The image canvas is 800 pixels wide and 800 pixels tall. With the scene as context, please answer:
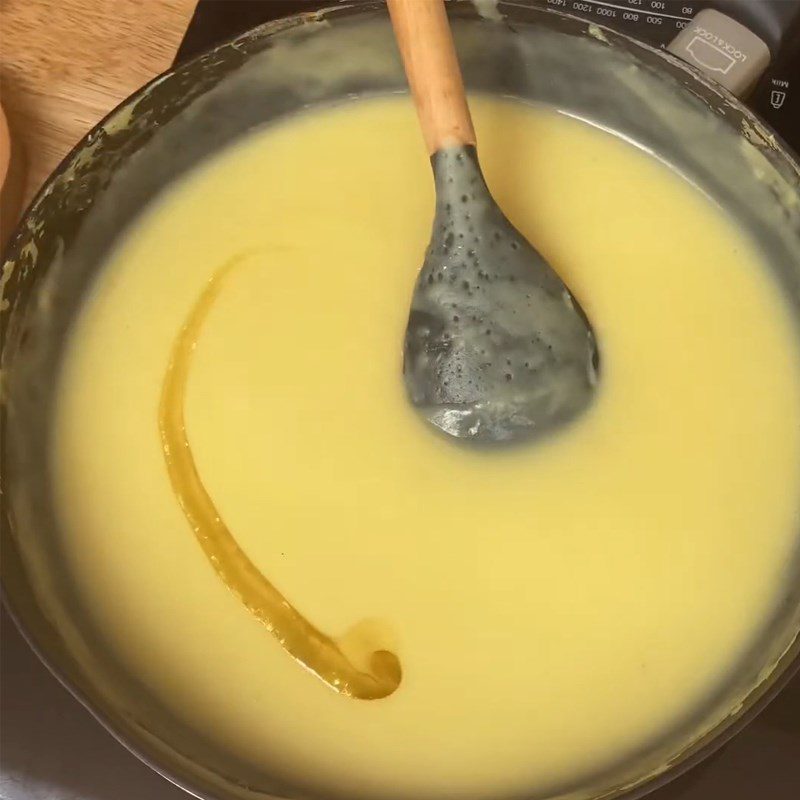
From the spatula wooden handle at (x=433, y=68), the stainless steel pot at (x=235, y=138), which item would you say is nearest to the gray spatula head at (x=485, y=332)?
the spatula wooden handle at (x=433, y=68)

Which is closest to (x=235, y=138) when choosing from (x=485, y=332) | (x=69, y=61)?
(x=69, y=61)

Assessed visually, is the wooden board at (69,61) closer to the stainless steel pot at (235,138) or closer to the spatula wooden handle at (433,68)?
the stainless steel pot at (235,138)

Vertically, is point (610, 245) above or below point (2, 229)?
above

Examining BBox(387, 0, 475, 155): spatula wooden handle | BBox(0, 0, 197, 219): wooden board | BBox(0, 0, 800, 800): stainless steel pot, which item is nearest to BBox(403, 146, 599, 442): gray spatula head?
BBox(387, 0, 475, 155): spatula wooden handle

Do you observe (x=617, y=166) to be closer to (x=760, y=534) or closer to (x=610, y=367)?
(x=610, y=367)

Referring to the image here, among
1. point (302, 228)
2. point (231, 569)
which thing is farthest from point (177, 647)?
point (302, 228)

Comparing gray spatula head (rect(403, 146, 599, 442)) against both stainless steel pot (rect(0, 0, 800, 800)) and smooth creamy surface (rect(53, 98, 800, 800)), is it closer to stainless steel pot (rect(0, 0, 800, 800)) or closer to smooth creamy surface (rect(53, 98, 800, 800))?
smooth creamy surface (rect(53, 98, 800, 800))
